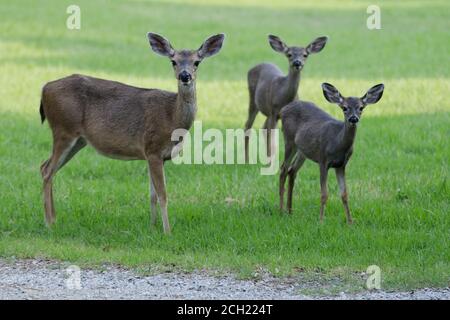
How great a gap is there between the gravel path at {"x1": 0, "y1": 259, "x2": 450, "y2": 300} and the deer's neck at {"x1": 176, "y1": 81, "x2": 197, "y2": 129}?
2.17 metres

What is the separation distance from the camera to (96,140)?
35.9 ft

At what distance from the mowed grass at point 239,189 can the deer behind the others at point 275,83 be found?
2.80 ft

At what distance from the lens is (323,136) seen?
10.8m

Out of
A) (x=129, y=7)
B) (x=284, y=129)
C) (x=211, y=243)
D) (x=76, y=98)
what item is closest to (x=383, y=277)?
(x=211, y=243)

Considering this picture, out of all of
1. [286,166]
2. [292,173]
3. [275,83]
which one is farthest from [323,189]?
[275,83]

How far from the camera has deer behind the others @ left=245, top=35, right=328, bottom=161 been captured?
13094 millimetres

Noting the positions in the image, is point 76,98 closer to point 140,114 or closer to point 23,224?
point 140,114

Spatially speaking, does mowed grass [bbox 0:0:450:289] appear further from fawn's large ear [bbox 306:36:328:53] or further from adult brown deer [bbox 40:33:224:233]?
fawn's large ear [bbox 306:36:328:53]

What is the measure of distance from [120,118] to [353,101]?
2.57m

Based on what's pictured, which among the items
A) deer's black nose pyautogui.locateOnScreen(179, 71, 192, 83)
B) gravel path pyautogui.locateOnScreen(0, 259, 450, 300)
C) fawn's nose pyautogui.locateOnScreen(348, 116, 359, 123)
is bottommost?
gravel path pyautogui.locateOnScreen(0, 259, 450, 300)

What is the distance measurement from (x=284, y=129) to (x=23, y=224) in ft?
10.3

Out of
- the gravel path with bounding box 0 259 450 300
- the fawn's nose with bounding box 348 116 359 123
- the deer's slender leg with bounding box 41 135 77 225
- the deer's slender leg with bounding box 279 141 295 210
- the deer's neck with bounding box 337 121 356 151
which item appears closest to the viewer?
the gravel path with bounding box 0 259 450 300

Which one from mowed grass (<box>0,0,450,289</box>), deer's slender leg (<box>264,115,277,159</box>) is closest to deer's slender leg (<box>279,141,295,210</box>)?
mowed grass (<box>0,0,450,289</box>)

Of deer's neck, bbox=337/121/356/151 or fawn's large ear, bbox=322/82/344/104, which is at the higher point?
fawn's large ear, bbox=322/82/344/104
